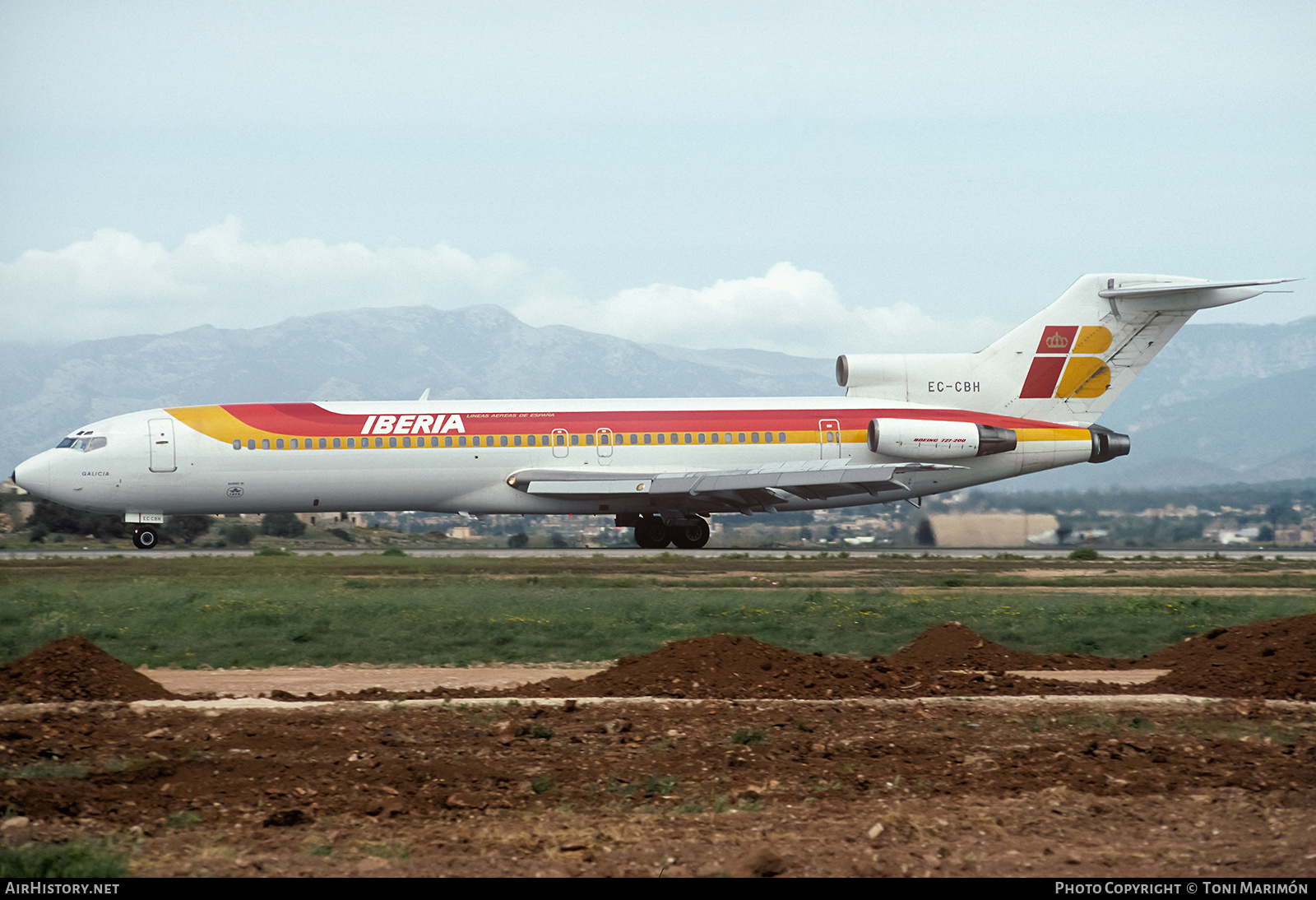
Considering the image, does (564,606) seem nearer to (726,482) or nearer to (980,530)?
(726,482)

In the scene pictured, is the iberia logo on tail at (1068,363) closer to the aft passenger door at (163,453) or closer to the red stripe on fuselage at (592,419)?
the red stripe on fuselage at (592,419)

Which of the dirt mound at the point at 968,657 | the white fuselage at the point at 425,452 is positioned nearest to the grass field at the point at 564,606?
the dirt mound at the point at 968,657

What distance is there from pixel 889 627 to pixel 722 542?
23631 millimetres

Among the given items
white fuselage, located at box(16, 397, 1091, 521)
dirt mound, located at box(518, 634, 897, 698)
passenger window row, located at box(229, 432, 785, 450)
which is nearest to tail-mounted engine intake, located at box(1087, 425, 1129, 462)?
white fuselage, located at box(16, 397, 1091, 521)

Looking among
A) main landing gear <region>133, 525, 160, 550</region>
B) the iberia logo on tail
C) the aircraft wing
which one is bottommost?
main landing gear <region>133, 525, 160, 550</region>

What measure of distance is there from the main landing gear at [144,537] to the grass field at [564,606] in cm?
482

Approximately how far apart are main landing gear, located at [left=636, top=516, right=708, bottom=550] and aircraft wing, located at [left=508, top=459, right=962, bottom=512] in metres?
1.59

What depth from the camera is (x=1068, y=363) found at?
130 ft

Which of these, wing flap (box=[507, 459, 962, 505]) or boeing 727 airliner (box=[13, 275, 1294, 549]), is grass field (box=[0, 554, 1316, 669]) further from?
wing flap (box=[507, 459, 962, 505])

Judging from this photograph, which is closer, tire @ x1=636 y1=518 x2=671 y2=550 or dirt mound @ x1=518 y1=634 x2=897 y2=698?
dirt mound @ x1=518 y1=634 x2=897 y2=698

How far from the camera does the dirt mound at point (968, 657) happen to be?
16.6 m

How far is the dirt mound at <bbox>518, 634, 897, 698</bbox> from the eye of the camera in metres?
14.6

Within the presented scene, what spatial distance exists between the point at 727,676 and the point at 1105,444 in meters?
27.6

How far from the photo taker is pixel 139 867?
8.02 meters
